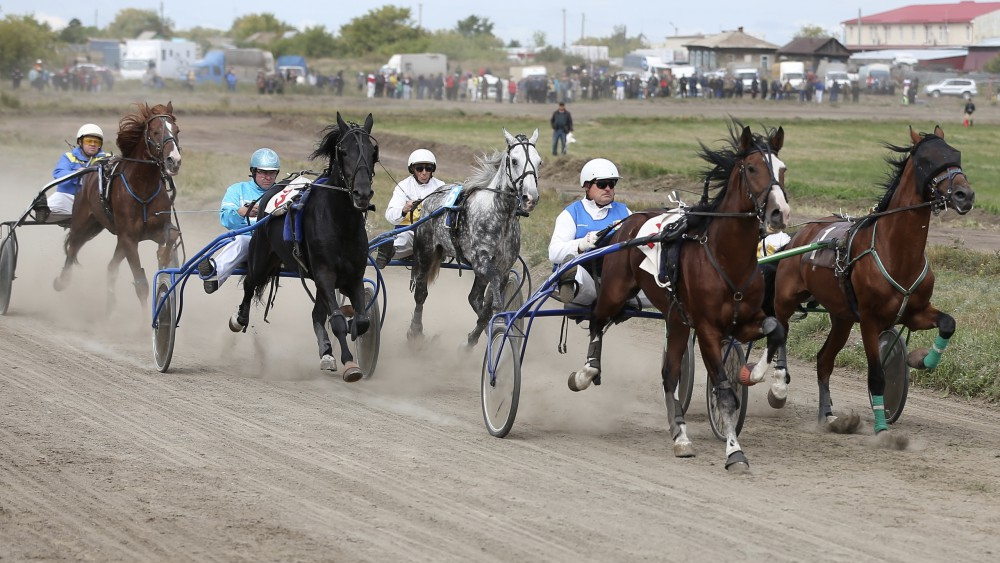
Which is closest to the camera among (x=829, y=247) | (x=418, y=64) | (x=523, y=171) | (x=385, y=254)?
(x=829, y=247)

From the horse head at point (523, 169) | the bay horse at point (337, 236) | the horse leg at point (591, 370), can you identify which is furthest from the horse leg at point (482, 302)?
the horse leg at point (591, 370)

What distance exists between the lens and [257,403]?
809 centimetres

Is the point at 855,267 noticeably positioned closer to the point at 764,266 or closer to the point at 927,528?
the point at 764,266


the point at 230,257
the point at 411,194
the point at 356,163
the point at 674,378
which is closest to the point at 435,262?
the point at 411,194

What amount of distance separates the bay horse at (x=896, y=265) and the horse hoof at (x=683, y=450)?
0.95 meters

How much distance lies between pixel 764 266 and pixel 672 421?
173cm

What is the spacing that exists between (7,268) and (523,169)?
216 inches

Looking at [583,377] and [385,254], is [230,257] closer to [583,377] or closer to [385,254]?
[385,254]

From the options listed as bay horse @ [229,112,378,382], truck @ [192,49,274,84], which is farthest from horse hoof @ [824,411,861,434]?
truck @ [192,49,274,84]

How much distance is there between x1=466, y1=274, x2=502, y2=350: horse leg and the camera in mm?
9477

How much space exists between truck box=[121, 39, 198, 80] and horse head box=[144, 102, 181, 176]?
1922 inches

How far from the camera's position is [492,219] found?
9.52m

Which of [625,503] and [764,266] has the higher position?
[764,266]

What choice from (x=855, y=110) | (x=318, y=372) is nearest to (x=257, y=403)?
(x=318, y=372)
